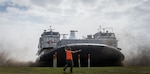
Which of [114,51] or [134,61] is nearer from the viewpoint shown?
[114,51]

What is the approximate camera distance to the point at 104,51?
2859 cm

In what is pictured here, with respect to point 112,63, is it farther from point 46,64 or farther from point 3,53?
point 3,53

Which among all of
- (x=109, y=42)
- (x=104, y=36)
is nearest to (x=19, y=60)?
(x=104, y=36)

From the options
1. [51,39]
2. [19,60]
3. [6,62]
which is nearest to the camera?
[51,39]

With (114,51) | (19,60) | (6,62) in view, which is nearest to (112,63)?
(114,51)

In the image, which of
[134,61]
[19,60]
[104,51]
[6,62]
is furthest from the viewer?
[19,60]

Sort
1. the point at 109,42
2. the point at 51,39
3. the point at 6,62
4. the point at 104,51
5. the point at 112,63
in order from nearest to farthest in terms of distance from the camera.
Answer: the point at 104,51
the point at 112,63
the point at 109,42
the point at 51,39
the point at 6,62

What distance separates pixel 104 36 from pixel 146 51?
6.06 meters

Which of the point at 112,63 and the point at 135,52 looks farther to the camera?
the point at 135,52

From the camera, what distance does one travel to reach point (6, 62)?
140 ft

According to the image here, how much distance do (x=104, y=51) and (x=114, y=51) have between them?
1.05 metres

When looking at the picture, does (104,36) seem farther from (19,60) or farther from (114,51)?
(19,60)

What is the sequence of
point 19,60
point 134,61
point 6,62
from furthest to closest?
point 19,60 < point 6,62 < point 134,61

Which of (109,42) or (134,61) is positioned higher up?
(109,42)
